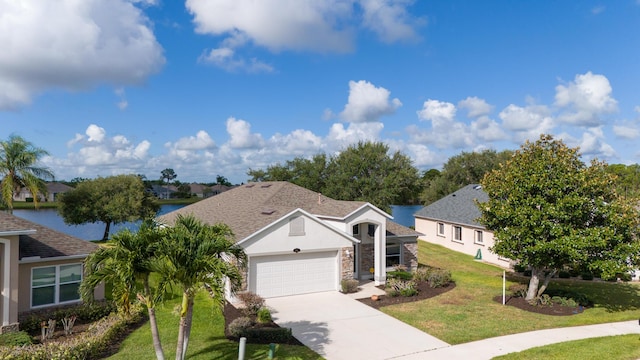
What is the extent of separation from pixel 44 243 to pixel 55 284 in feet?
5.72

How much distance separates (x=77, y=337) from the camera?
1310 centimetres

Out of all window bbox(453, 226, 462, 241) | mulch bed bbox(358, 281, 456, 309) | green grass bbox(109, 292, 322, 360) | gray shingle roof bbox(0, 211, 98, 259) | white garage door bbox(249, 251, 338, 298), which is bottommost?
mulch bed bbox(358, 281, 456, 309)

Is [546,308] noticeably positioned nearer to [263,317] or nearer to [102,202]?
[263,317]

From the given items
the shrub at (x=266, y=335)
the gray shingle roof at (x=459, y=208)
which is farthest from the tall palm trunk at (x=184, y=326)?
the gray shingle roof at (x=459, y=208)

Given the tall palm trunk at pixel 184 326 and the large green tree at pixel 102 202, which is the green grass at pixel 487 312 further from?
the large green tree at pixel 102 202

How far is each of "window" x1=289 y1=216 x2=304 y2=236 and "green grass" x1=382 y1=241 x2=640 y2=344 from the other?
549 cm

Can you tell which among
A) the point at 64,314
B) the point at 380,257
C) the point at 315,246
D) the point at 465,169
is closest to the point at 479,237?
the point at 380,257

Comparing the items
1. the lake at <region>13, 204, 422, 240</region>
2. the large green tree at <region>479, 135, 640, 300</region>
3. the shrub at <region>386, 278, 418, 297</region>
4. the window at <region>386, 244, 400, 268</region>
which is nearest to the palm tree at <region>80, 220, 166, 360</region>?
the shrub at <region>386, 278, 418, 297</region>

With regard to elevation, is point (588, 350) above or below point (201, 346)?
below

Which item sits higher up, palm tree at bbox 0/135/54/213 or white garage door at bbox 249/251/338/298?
palm tree at bbox 0/135/54/213

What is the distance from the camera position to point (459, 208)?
34250mm

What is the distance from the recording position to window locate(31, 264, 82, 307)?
15430 mm

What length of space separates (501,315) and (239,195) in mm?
22280

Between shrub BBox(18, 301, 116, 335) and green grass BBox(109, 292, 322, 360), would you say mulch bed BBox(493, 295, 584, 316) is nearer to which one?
green grass BBox(109, 292, 322, 360)
